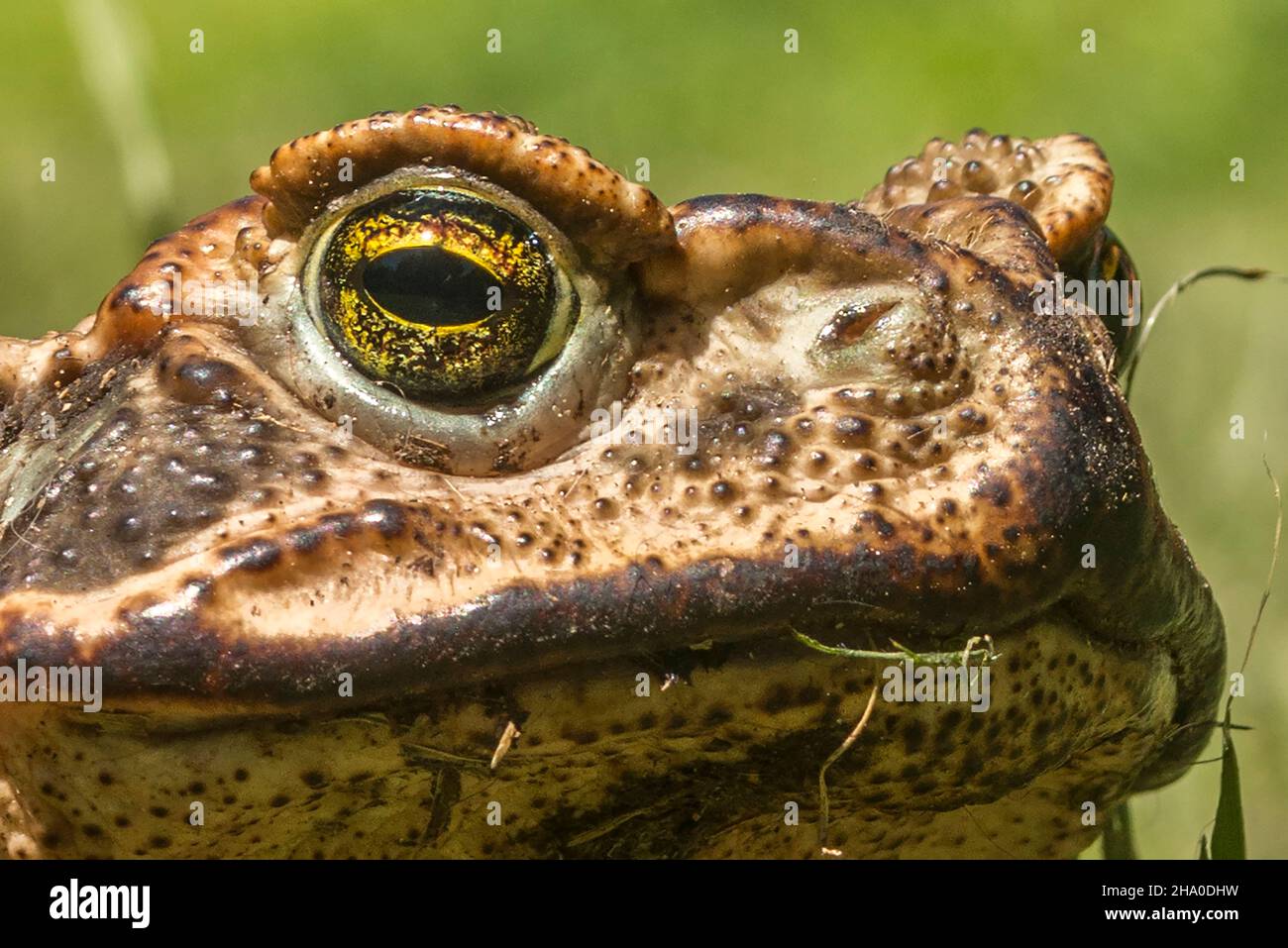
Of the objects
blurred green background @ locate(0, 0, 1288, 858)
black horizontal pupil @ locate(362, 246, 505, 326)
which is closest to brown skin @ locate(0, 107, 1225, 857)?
black horizontal pupil @ locate(362, 246, 505, 326)

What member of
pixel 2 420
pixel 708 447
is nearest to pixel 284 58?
pixel 2 420

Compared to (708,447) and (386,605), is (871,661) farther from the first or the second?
(386,605)

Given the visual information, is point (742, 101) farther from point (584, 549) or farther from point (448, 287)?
point (584, 549)

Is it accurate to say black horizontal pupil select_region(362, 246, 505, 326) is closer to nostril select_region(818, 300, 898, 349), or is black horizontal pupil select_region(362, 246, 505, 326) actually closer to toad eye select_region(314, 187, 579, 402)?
toad eye select_region(314, 187, 579, 402)

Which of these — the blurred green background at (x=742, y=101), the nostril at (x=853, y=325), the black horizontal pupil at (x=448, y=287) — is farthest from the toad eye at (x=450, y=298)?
the blurred green background at (x=742, y=101)

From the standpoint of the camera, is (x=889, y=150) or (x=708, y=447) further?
(x=889, y=150)

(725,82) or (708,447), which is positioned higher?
(725,82)

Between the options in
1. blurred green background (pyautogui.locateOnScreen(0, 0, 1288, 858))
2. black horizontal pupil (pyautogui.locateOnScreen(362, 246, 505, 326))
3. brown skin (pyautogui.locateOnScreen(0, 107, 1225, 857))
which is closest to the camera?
brown skin (pyautogui.locateOnScreen(0, 107, 1225, 857))

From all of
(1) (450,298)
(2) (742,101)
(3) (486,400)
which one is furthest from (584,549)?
(2) (742,101)
